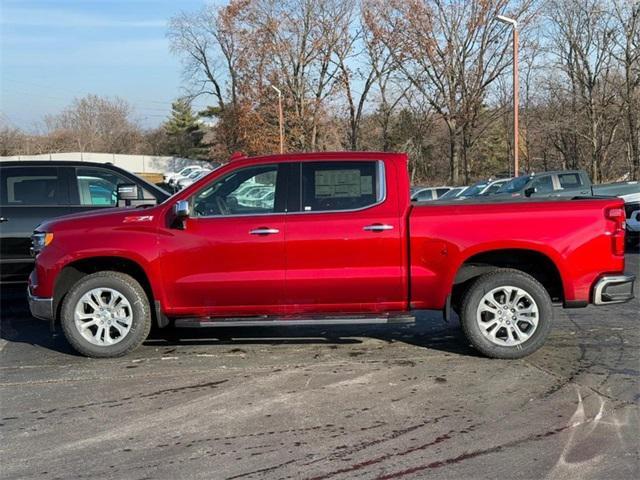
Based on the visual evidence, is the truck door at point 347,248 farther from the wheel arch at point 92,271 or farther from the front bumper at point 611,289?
the front bumper at point 611,289

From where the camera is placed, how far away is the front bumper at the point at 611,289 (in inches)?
224

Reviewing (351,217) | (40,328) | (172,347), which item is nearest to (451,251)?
(351,217)

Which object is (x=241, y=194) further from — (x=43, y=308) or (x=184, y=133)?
(x=184, y=133)

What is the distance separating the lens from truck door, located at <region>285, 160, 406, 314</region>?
18.7ft

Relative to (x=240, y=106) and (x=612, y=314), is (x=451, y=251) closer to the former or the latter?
(x=612, y=314)

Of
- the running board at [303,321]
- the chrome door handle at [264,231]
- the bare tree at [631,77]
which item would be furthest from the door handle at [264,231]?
the bare tree at [631,77]

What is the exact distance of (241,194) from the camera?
6.03 meters

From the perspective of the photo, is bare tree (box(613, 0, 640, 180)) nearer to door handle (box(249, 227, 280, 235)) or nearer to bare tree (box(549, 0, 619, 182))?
bare tree (box(549, 0, 619, 182))

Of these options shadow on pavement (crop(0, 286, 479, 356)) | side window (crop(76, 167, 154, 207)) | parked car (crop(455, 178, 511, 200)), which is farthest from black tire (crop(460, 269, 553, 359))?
parked car (crop(455, 178, 511, 200))

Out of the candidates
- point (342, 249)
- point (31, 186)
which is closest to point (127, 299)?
point (342, 249)

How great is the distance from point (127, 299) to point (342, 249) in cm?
201

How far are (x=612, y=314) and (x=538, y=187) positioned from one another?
11.1 meters

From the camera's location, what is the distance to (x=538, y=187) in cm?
1811

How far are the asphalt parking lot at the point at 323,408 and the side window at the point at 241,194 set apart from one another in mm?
1361
